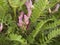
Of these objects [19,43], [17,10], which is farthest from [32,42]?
[17,10]

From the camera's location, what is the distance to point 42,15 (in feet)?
2.44

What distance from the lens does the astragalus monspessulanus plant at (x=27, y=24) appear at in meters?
0.69

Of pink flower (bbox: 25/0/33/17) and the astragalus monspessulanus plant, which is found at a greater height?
pink flower (bbox: 25/0/33/17)

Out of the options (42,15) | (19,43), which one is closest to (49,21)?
(42,15)

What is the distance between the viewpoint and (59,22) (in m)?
0.70

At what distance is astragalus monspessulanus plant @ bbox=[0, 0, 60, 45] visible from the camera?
686mm

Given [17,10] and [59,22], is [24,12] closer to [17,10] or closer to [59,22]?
[17,10]

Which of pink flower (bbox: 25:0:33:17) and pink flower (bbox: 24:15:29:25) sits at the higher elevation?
pink flower (bbox: 25:0:33:17)

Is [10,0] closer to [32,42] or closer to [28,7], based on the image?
[28,7]

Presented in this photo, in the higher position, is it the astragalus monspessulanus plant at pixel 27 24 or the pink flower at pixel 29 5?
the pink flower at pixel 29 5

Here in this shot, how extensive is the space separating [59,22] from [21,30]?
0.16 m

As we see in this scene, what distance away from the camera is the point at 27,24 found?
703 mm

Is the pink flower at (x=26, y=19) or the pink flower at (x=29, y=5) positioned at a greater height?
the pink flower at (x=29, y=5)

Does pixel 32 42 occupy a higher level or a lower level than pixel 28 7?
lower
